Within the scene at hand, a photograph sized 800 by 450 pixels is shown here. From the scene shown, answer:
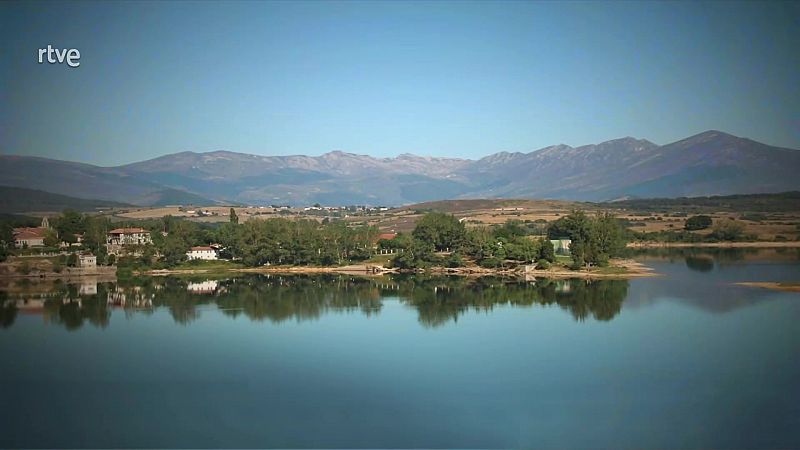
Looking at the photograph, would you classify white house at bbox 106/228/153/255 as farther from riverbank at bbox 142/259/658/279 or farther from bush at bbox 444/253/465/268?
bush at bbox 444/253/465/268

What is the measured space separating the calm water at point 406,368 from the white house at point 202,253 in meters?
6.96

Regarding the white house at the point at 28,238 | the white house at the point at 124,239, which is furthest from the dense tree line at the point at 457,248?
the white house at the point at 28,238

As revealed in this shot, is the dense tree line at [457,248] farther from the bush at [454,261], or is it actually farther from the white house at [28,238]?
the white house at [28,238]

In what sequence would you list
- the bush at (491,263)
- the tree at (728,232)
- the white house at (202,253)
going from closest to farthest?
the bush at (491,263), the white house at (202,253), the tree at (728,232)

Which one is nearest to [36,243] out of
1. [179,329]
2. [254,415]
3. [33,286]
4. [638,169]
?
[33,286]

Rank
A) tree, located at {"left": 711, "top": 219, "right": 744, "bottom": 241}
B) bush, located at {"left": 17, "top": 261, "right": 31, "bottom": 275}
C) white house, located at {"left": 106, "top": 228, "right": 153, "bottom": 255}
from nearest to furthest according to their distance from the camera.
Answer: bush, located at {"left": 17, "top": 261, "right": 31, "bottom": 275}
white house, located at {"left": 106, "top": 228, "right": 153, "bottom": 255}
tree, located at {"left": 711, "top": 219, "right": 744, "bottom": 241}

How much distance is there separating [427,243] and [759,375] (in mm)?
15588

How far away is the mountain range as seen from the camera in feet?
345

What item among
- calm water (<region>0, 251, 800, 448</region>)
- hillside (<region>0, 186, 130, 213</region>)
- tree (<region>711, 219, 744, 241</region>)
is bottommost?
calm water (<region>0, 251, 800, 448</region>)

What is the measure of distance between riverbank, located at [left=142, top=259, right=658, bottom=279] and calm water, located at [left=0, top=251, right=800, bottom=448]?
119 inches

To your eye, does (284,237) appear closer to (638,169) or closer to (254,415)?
(254,415)

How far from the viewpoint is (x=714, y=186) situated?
114250 mm

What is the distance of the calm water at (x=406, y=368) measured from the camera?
830cm

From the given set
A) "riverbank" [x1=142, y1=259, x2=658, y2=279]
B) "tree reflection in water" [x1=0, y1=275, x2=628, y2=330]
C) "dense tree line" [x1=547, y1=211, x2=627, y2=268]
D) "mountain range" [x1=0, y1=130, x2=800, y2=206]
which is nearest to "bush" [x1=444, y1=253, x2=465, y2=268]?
"riverbank" [x1=142, y1=259, x2=658, y2=279]
